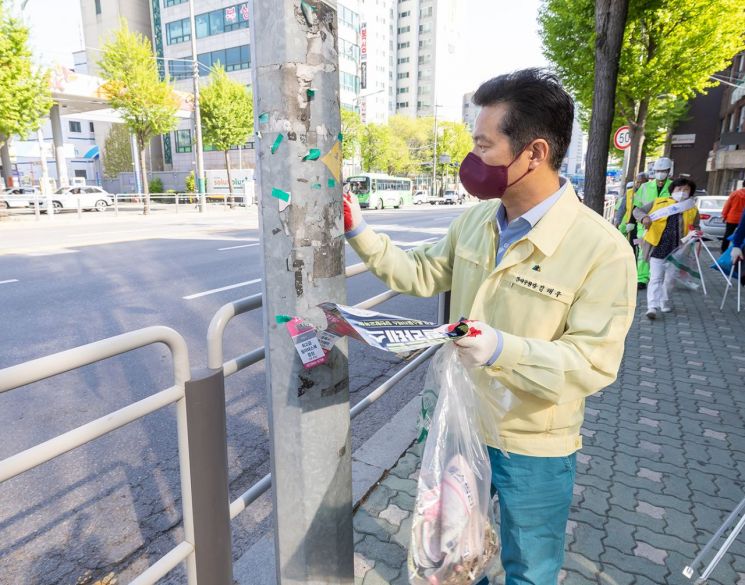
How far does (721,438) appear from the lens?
3672 mm

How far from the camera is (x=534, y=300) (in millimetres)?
1516

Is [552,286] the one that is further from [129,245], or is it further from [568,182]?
[129,245]

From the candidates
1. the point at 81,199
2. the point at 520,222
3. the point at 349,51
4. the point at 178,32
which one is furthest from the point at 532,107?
the point at 349,51

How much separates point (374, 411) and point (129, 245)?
1078 centimetres

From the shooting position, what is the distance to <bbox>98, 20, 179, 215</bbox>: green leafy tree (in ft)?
82.2

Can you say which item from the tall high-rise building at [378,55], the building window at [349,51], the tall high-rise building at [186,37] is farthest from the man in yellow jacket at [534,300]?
the tall high-rise building at [378,55]

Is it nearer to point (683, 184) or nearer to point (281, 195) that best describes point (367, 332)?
point (281, 195)

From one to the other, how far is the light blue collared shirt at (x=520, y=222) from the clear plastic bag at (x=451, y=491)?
40cm

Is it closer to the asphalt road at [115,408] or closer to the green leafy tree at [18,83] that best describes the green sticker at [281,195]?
the asphalt road at [115,408]

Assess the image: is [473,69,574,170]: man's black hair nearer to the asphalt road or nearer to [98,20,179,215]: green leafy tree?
the asphalt road

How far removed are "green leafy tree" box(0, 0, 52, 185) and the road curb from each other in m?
21.3

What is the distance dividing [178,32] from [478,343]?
2390 inches

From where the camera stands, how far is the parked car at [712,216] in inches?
589

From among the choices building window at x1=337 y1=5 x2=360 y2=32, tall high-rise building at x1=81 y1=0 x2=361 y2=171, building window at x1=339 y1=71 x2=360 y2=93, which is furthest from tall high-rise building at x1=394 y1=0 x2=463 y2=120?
tall high-rise building at x1=81 y1=0 x2=361 y2=171
